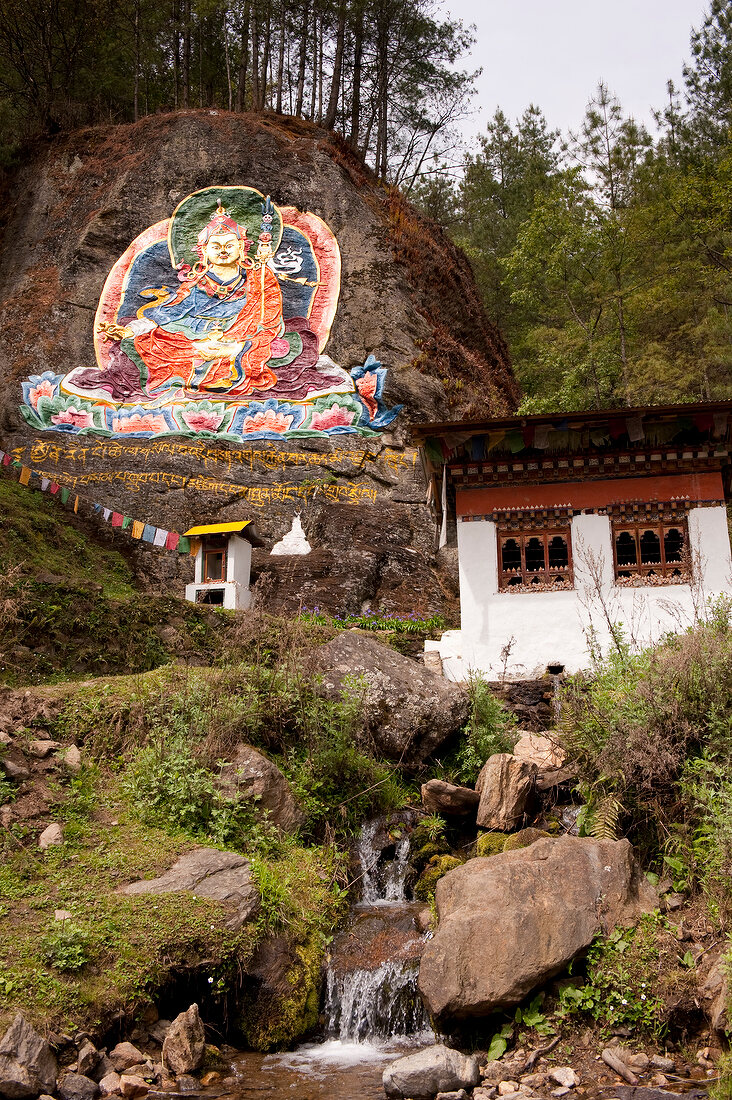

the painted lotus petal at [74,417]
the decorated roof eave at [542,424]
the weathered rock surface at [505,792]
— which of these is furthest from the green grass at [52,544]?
the weathered rock surface at [505,792]

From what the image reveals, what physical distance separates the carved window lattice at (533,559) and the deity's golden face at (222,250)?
42.0ft

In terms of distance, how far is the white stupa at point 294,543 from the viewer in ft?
68.0

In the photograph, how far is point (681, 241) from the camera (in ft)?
81.2

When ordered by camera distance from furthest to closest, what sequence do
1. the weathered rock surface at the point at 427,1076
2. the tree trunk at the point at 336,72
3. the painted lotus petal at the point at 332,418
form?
the tree trunk at the point at 336,72 → the painted lotus petal at the point at 332,418 → the weathered rock surface at the point at 427,1076

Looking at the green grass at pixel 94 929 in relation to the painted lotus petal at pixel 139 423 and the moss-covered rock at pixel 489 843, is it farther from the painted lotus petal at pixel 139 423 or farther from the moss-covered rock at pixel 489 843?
the painted lotus petal at pixel 139 423

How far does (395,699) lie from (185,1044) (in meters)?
5.92

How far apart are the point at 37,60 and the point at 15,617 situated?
23667mm

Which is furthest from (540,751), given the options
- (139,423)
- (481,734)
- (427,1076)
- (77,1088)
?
(139,423)

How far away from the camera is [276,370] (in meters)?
23.1

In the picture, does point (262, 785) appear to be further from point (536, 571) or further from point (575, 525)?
point (575, 525)

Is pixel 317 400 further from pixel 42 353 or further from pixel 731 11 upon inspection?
pixel 731 11

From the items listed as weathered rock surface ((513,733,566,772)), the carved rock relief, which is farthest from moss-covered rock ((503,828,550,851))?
the carved rock relief

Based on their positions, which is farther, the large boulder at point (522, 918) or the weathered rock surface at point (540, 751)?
the weathered rock surface at point (540, 751)

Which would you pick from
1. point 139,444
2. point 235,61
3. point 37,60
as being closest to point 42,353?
point 139,444
